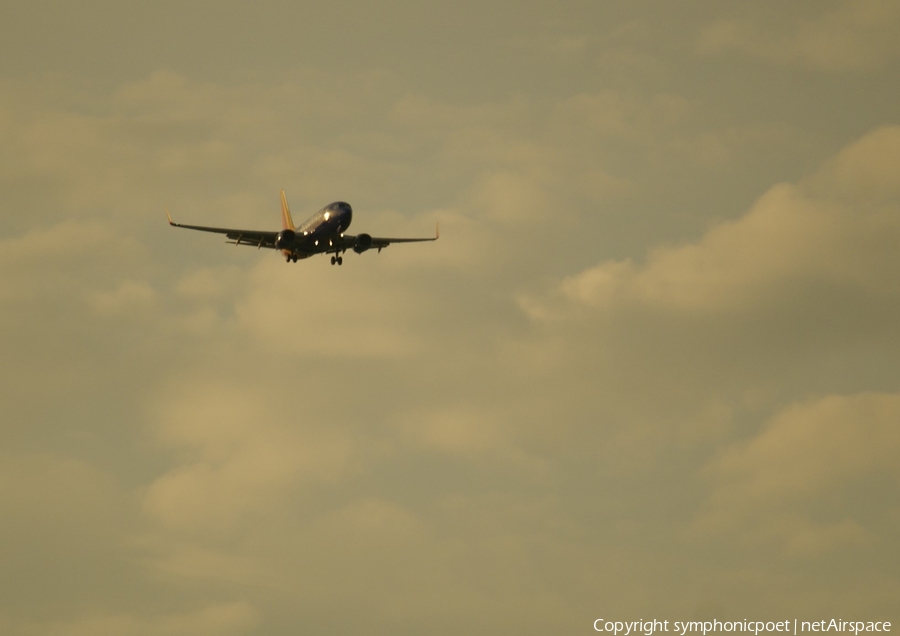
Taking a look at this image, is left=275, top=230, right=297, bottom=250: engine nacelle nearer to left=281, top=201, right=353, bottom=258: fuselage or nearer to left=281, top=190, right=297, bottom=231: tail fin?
left=281, top=201, right=353, bottom=258: fuselage

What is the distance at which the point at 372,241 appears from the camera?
373 ft

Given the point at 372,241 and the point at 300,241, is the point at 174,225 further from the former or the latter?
the point at 372,241

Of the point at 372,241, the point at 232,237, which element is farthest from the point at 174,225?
the point at 372,241

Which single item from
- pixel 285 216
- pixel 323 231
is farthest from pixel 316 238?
pixel 285 216

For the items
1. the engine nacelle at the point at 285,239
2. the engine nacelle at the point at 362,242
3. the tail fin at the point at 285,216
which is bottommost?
the engine nacelle at the point at 285,239

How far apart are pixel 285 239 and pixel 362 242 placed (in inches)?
279

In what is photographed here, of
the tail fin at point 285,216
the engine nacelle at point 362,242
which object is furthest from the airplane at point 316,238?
the tail fin at point 285,216

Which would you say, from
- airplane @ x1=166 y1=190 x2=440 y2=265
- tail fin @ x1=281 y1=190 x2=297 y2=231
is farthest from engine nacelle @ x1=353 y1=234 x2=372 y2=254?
tail fin @ x1=281 y1=190 x2=297 y2=231

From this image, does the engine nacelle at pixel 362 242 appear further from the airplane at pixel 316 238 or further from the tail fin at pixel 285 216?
the tail fin at pixel 285 216

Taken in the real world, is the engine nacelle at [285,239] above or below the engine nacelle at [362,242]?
below

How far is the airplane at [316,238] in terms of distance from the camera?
106m

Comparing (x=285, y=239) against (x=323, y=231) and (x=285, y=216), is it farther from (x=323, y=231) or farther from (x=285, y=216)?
(x=285, y=216)

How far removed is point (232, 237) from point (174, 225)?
7681 millimetres

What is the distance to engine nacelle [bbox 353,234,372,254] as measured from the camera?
111 meters
